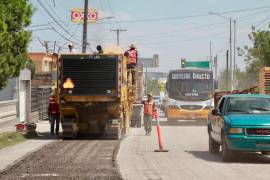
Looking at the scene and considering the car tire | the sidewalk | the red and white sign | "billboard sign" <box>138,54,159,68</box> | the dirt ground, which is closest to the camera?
the dirt ground

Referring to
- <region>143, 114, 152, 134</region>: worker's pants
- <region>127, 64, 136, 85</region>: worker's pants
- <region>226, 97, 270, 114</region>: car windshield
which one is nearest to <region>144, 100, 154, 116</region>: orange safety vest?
<region>143, 114, 152, 134</region>: worker's pants

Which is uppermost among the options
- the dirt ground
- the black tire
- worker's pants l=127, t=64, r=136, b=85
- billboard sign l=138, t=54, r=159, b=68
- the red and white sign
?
the red and white sign

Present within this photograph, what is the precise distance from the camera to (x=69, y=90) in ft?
85.4

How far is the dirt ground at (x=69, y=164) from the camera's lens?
558 inches

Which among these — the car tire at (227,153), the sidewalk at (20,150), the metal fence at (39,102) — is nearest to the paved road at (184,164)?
the car tire at (227,153)

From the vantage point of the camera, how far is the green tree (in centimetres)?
2055

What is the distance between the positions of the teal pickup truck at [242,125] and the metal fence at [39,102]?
2398 cm

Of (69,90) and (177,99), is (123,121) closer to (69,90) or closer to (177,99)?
(69,90)

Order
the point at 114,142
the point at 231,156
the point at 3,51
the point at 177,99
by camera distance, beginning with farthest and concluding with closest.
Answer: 1. the point at 177,99
2. the point at 114,142
3. the point at 3,51
4. the point at 231,156

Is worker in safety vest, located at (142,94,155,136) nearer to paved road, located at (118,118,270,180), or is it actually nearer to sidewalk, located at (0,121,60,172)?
sidewalk, located at (0,121,60,172)

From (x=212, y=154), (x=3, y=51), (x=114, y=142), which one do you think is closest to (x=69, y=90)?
(x=114, y=142)

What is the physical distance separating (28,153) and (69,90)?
21.4ft

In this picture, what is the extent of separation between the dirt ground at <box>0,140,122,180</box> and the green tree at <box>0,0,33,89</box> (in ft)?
9.73

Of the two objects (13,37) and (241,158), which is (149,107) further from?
(241,158)
